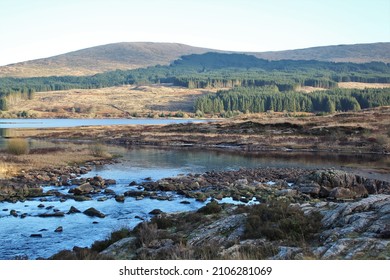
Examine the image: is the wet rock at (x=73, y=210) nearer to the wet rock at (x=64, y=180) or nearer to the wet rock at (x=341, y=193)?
the wet rock at (x=64, y=180)

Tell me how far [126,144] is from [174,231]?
6799 centimetres

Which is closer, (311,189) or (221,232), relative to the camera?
(221,232)

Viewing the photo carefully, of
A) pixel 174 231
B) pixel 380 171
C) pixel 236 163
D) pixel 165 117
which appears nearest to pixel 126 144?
pixel 236 163

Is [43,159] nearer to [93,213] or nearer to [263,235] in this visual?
[93,213]

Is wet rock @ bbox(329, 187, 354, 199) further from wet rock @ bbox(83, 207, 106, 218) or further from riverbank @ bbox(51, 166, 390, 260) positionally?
wet rock @ bbox(83, 207, 106, 218)

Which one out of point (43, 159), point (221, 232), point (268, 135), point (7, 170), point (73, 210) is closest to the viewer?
point (221, 232)

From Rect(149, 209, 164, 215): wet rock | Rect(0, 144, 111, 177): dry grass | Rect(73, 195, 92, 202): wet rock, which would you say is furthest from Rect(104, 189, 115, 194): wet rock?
Rect(0, 144, 111, 177): dry grass

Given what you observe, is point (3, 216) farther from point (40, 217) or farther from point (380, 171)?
point (380, 171)

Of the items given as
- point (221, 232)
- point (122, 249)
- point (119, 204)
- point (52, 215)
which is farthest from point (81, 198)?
point (221, 232)

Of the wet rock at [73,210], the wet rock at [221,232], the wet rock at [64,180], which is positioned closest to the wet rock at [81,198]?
the wet rock at [73,210]

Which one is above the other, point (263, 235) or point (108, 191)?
point (263, 235)

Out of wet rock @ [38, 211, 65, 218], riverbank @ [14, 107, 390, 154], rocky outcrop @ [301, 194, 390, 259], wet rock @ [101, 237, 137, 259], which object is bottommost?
riverbank @ [14, 107, 390, 154]

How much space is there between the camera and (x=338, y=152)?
71.7m

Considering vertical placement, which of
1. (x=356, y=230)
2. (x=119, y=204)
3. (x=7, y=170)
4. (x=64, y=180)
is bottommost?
(x=64, y=180)
